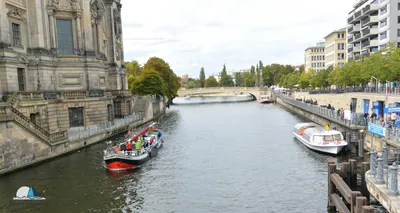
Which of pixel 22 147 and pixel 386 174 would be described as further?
pixel 22 147

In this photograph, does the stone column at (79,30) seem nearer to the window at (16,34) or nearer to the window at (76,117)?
the window at (16,34)

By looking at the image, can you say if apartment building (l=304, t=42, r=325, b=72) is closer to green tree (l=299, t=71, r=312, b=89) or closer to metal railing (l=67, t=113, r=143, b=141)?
green tree (l=299, t=71, r=312, b=89)

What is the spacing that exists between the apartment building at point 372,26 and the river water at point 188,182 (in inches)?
1883

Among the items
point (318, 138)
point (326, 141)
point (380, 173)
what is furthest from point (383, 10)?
point (380, 173)

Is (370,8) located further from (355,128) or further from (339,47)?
(355,128)

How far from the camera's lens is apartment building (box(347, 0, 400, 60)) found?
243 ft

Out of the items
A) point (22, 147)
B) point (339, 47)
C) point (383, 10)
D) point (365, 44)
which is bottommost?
point (22, 147)

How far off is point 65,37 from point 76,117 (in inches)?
459

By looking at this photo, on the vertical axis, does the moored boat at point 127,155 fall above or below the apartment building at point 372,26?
below

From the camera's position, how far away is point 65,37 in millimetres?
49094

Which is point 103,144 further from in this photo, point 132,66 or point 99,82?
point 132,66

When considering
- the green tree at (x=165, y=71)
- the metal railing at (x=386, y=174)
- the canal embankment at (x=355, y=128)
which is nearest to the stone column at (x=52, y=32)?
the canal embankment at (x=355, y=128)

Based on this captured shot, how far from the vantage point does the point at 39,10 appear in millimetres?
45094

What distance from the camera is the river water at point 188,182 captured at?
76.0 feet
